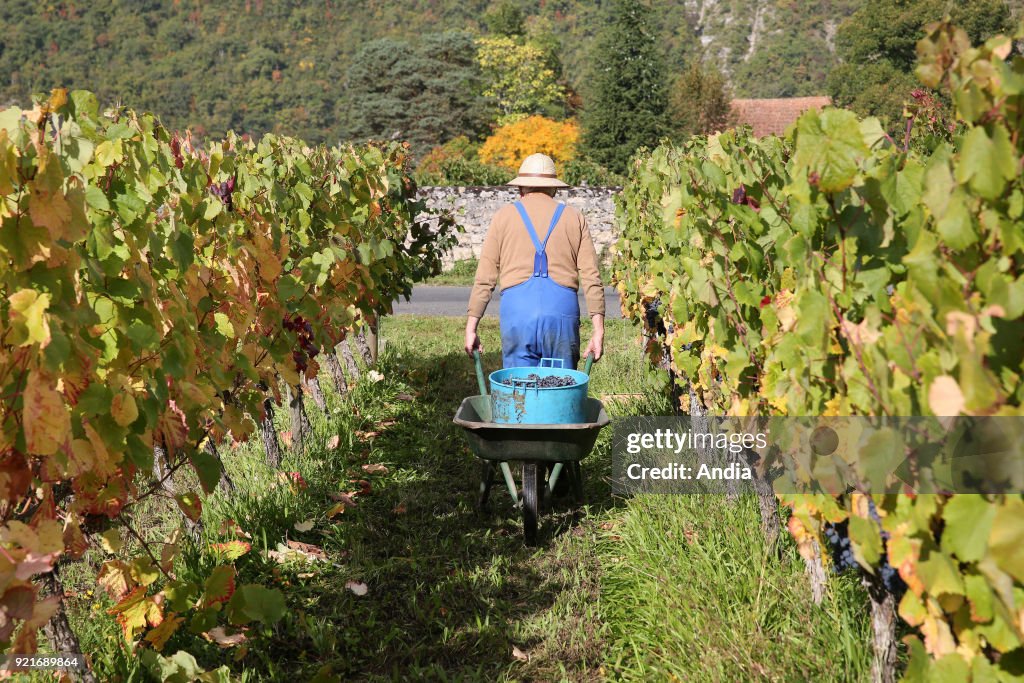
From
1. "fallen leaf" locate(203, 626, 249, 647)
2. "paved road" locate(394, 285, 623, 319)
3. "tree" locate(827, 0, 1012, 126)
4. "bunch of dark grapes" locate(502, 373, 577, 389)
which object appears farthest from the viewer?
"tree" locate(827, 0, 1012, 126)

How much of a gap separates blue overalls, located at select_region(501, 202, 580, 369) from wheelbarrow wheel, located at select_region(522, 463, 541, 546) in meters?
0.75

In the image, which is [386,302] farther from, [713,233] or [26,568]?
[26,568]

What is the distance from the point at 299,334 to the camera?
444cm

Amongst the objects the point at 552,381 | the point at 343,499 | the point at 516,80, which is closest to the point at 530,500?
the point at 552,381

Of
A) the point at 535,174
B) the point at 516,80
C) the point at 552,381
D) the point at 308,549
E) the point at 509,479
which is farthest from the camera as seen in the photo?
the point at 516,80

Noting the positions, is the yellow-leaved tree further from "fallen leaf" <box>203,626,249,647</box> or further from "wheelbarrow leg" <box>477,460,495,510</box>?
"fallen leaf" <box>203,626,249,647</box>

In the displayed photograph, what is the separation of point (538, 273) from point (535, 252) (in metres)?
0.11

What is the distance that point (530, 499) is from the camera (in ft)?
13.0

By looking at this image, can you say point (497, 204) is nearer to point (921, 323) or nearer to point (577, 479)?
point (577, 479)

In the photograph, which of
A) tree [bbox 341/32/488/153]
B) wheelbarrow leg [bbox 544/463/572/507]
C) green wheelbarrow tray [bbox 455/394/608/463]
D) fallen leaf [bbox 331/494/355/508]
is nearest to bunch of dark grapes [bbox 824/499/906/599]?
green wheelbarrow tray [bbox 455/394/608/463]

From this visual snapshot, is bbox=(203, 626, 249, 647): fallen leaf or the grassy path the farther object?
bbox=(203, 626, 249, 647): fallen leaf

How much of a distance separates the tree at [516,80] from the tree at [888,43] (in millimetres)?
16313

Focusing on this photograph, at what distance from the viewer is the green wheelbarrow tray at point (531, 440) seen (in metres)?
3.78

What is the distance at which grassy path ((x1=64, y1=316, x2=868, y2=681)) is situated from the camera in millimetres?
2830
